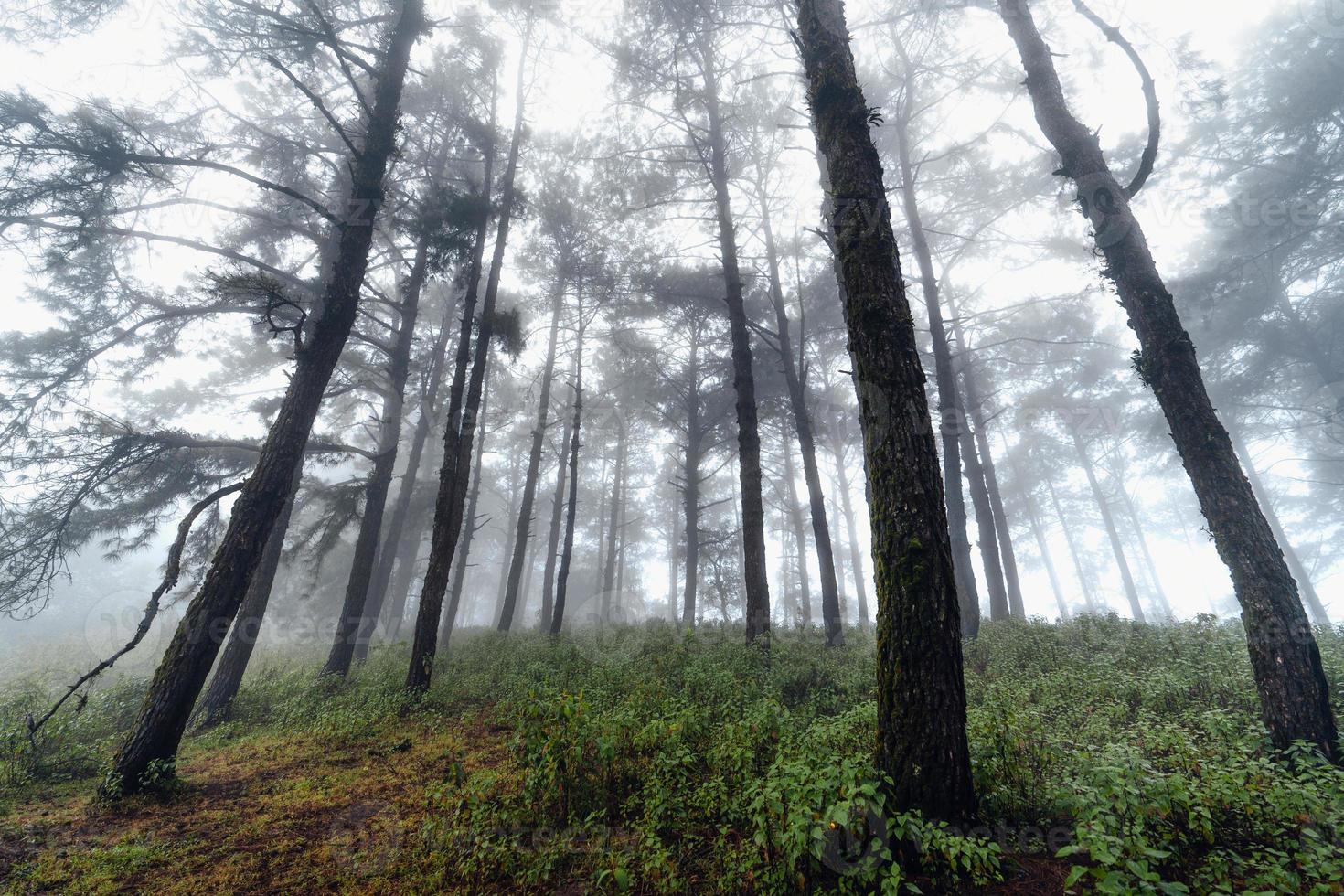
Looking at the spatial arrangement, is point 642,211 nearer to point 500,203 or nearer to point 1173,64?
point 500,203

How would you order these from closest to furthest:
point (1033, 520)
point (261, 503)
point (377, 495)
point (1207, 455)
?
point (1207, 455) → point (261, 503) → point (377, 495) → point (1033, 520)

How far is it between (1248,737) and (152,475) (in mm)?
14901

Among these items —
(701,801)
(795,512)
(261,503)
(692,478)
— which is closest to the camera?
(701,801)

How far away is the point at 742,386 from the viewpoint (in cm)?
1080

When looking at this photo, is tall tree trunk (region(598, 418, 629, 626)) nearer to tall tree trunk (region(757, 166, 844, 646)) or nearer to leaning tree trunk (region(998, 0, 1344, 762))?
tall tree trunk (region(757, 166, 844, 646))

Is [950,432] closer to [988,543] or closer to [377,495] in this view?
[988,543]

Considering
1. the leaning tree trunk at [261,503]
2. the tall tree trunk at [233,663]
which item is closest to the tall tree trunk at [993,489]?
the leaning tree trunk at [261,503]

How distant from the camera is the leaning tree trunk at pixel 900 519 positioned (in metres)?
3.02

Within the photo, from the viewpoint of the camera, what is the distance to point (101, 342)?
9.12m

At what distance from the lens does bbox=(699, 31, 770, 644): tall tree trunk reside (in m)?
9.69

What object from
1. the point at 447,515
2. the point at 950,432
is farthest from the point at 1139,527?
the point at 447,515

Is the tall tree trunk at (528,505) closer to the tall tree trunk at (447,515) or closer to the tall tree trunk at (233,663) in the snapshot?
the tall tree trunk at (447,515)

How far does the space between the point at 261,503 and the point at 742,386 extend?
27.0ft

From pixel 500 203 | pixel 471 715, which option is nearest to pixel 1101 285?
pixel 471 715
